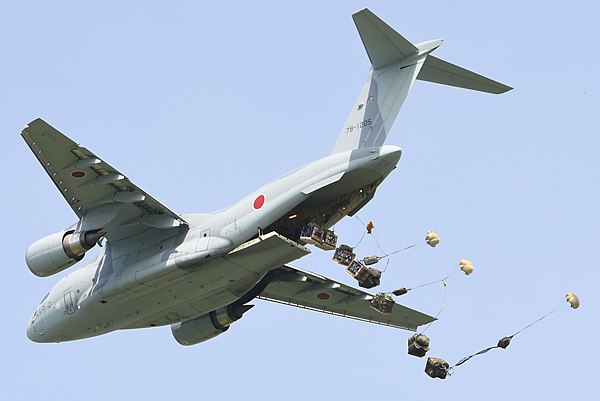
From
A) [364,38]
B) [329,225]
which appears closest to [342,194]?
[329,225]

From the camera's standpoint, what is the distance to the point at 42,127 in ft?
82.5

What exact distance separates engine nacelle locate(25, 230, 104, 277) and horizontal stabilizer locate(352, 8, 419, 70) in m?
6.57

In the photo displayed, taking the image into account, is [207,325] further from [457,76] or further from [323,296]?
[457,76]

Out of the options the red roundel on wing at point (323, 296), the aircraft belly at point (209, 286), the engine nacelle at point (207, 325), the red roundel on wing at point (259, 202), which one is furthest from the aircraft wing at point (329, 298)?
the red roundel on wing at point (259, 202)

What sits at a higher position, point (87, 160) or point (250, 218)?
point (87, 160)

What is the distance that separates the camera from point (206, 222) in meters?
26.8

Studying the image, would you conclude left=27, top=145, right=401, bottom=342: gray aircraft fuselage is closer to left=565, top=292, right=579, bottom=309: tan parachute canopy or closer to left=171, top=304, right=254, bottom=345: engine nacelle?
left=171, top=304, right=254, bottom=345: engine nacelle

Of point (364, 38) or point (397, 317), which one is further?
point (397, 317)

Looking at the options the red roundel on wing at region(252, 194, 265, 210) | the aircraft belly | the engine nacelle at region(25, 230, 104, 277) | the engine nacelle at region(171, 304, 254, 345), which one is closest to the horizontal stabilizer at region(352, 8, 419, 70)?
the red roundel on wing at region(252, 194, 265, 210)

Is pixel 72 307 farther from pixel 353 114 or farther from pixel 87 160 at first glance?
pixel 353 114

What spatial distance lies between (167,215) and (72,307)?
11.1ft

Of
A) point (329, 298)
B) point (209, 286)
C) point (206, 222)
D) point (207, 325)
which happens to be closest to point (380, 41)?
point (206, 222)

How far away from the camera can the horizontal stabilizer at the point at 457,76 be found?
87.1 feet

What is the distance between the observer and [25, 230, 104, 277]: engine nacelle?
88.2 feet
